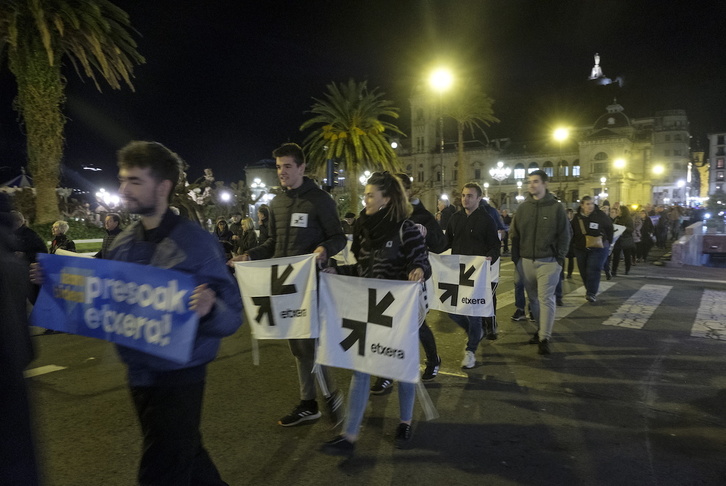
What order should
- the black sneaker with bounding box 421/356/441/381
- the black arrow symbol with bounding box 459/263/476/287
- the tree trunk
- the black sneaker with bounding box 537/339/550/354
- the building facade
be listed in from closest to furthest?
the black sneaker with bounding box 421/356/441/381 < the black arrow symbol with bounding box 459/263/476/287 < the black sneaker with bounding box 537/339/550/354 < the tree trunk < the building facade

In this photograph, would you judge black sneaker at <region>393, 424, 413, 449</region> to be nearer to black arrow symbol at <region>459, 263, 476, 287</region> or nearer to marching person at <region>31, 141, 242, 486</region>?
marching person at <region>31, 141, 242, 486</region>

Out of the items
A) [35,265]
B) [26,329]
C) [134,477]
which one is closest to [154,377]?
[26,329]

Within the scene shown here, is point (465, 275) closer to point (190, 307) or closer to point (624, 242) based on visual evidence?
point (190, 307)

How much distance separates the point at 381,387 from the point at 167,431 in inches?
121

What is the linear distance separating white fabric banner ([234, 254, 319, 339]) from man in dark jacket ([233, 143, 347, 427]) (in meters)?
0.11

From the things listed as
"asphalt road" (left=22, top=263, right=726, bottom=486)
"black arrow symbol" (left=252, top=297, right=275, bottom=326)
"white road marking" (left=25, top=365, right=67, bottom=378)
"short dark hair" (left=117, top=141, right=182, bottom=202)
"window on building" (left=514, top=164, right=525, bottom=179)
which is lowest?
"asphalt road" (left=22, top=263, right=726, bottom=486)

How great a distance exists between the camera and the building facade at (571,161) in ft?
255

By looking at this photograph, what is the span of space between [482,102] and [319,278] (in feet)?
120

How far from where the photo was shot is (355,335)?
12.6ft

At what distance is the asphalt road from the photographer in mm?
3506

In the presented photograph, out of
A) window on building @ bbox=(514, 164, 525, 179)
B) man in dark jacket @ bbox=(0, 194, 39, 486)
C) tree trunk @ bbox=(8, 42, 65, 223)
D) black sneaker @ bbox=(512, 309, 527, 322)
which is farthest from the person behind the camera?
window on building @ bbox=(514, 164, 525, 179)

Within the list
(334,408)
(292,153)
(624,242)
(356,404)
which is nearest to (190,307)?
(356,404)

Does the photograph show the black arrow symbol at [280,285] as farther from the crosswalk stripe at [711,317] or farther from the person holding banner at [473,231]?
the crosswalk stripe at [711,317]

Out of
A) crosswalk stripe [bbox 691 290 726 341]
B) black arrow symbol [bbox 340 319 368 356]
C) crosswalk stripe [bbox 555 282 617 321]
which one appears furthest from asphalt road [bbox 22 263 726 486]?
crosswalk stripe [bbox 555 282 617 321]
